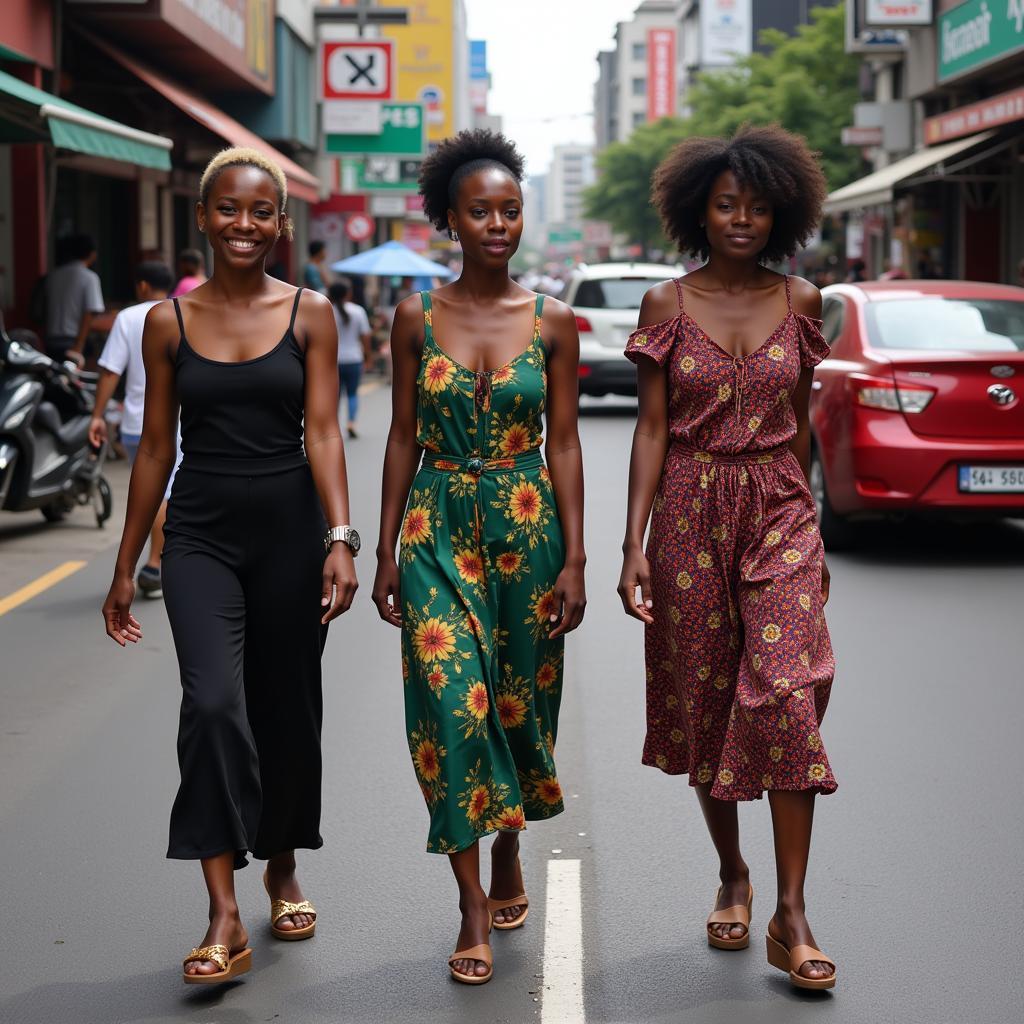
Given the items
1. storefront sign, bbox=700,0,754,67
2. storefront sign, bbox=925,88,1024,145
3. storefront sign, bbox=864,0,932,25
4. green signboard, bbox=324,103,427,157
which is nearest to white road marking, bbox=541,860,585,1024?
storefront sign, bbox=925,88,1024,145

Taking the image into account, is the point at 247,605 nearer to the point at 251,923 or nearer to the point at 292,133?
the point at 251,923

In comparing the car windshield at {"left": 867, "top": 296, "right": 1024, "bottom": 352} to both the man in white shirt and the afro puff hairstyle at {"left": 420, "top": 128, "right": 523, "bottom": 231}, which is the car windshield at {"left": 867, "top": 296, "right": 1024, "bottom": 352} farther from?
the man in white shirt

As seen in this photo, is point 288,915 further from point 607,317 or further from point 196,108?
point 196,108

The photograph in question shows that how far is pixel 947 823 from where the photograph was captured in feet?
18.5

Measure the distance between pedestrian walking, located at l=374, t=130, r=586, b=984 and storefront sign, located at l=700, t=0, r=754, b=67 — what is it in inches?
3344

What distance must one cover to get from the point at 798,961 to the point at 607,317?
18.5 metres

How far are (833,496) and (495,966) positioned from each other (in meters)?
6.87

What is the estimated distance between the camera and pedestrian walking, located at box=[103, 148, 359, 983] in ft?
14.3

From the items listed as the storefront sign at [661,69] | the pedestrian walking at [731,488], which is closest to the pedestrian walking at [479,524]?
the pedestrian walking at [731,488]

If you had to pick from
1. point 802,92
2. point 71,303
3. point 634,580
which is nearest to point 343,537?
point 634,580

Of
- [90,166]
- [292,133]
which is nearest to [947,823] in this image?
[90,166]

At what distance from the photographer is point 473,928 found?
434cm

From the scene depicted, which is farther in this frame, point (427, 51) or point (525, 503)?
point (427, 51)

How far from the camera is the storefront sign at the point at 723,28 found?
8681 cm
